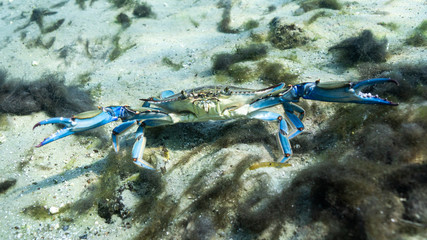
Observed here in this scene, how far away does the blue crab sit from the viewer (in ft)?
11.9

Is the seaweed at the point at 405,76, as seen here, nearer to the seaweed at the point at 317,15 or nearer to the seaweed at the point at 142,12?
the seaweed at the point at 317,15

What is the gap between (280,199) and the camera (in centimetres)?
293

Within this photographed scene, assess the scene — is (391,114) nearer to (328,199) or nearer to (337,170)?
(337,170)

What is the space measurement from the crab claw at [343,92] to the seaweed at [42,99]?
4.57 metres

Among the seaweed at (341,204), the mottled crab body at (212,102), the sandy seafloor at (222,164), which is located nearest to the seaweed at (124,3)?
the sandy seafloor at (222,164)

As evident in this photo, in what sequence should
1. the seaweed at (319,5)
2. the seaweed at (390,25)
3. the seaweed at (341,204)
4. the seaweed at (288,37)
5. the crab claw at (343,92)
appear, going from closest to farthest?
1. the seaweed at (341,204)
2. the crab claw at (343,92)
3. the seaweed at (390,25)
4. the seaweed at (288,37)
5. the seaweed at (319,5)

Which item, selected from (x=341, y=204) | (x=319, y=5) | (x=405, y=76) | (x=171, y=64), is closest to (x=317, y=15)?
(x=319, y=5)

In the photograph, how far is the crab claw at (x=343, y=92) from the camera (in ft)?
10.4

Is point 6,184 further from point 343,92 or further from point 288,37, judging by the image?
point 288,37

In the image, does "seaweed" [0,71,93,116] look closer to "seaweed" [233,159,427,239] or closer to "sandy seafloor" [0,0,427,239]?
"sandy seafloor" [0,0,427,239]

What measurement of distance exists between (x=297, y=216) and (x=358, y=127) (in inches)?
Result: 66.7

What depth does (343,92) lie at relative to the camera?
3363mm

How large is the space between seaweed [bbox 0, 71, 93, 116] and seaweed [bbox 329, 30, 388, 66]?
5700 millimetres

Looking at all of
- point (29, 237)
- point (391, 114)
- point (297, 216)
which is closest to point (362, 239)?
point (297, 216)
